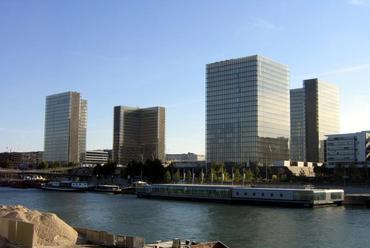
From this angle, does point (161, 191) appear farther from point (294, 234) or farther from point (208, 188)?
point (294, 234)

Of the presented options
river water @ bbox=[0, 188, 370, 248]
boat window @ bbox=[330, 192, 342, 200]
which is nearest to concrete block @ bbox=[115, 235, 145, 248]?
river water @ bbox=[0, 188, 370, 248]

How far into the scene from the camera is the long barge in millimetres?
131250

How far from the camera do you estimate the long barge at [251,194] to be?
13125 centimetres

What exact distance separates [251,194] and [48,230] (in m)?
104

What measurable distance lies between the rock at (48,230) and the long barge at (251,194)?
91130mm

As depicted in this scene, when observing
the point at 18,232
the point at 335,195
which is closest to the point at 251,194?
the point at 335,195

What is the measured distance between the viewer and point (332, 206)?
434 ft

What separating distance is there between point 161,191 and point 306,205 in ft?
194

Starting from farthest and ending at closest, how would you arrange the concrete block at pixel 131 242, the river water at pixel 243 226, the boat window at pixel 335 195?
the boat window at pixel 335 195
the river water at pixel 243 226
the concrete block at pixel 131 242

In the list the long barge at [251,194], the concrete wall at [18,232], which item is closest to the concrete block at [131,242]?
the concrete wall at [18,232]

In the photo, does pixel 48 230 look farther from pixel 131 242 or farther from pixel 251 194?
pixel 251 194

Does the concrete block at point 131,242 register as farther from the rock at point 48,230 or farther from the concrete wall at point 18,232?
the concrete wall at point 18,232

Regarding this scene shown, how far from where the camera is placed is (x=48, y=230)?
4616 centimetres

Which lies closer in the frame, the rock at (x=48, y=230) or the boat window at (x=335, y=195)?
the rock at (x=48, y=230)
